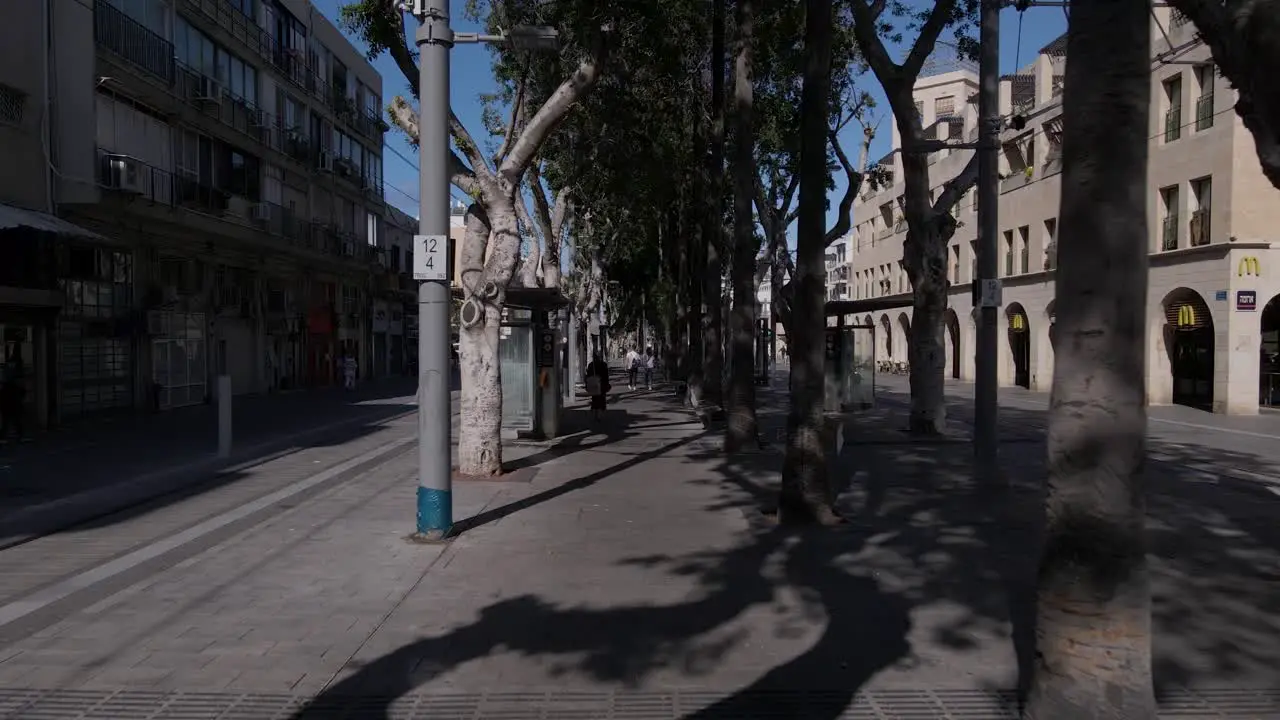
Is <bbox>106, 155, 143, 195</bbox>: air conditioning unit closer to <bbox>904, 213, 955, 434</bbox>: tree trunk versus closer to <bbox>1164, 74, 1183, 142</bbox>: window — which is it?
<bbox>904, 213, 955, 434</bbox>: tree trunk

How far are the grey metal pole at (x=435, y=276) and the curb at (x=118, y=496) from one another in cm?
382

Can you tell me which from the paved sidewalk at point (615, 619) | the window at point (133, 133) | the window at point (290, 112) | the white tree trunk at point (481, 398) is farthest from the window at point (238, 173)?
the paved sidewalk at point (615, 619)

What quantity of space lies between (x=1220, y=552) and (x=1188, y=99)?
2320 cm

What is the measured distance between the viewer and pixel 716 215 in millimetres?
17844

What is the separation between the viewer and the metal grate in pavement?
469 centimetres

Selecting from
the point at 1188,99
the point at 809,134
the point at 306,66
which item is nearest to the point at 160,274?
the point at 306,66

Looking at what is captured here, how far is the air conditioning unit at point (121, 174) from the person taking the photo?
70.2ft

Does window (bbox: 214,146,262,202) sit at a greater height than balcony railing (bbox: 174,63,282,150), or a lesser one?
lesser

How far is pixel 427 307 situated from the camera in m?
8.78

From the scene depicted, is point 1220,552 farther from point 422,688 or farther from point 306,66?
point 306,66

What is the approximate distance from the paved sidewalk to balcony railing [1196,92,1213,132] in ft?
64.3

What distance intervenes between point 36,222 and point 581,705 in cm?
1712

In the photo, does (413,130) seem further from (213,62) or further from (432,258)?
(213,62)

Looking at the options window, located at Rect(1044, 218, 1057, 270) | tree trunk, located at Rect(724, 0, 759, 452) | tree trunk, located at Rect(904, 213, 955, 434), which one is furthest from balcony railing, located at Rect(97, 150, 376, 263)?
window, located at Rect(1044, 218, 1057, 270)
